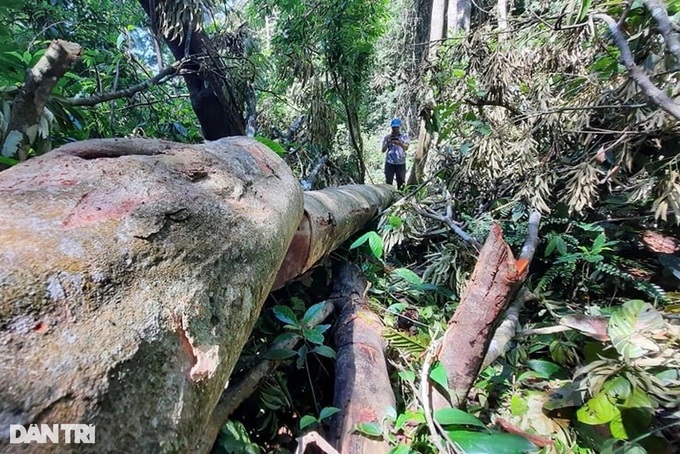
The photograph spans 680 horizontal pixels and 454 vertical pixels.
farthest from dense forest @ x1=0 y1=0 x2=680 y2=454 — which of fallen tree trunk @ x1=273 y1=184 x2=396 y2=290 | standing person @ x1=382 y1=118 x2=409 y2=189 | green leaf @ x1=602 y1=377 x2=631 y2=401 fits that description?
standing person @ x1=382 y1=118 x2=409 y2=189

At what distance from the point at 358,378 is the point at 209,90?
3703mm

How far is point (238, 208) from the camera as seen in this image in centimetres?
130

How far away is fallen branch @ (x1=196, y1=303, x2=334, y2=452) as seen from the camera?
3.17ft

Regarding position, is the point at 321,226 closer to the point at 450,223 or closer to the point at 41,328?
the point at 450,223

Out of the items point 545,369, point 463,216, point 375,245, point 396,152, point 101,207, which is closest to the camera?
point 101,207

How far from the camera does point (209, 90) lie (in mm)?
4191

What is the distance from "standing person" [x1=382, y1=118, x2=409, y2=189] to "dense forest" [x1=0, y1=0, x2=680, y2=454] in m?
0.63

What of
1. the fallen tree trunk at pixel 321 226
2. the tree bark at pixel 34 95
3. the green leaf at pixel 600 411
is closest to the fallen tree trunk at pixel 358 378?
the fallen tree trunk at pixel 321 226

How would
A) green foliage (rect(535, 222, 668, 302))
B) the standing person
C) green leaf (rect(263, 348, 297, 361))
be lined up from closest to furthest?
green leaf (rect(263, 348, 297, 361)), green foliage (rect(535, 222, 668, 302)), the standing person

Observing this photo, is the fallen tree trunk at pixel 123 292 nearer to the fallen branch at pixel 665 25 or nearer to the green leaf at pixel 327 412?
the green leaf at pixel 327 412

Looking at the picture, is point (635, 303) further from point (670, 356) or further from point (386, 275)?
point (386, 275)

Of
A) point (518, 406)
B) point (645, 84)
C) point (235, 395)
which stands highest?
point (645, 84)

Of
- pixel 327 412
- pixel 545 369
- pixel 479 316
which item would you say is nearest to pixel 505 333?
pixel 545 369

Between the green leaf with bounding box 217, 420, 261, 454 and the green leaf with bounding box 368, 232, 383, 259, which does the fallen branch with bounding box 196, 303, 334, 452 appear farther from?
the green leaf with bounding box 368, 232, 383, 259
